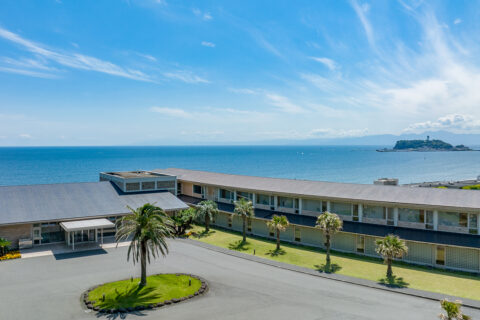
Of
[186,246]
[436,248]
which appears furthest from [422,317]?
[186,246]

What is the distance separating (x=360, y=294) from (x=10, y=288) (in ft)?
93.9

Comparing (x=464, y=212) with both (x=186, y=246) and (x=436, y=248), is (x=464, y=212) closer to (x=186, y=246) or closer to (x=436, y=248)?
(x=436, y=248)

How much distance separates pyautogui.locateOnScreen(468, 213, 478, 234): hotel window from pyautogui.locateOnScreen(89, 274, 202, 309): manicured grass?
28.1 meters

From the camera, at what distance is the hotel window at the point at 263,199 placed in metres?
50.4

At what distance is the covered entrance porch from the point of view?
3854cm

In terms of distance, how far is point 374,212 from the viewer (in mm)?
41156

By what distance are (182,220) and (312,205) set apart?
17475mm

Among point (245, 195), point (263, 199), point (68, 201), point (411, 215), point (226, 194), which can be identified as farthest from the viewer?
point (226, 194)

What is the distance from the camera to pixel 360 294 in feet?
92.0

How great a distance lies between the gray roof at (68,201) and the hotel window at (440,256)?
31.7m

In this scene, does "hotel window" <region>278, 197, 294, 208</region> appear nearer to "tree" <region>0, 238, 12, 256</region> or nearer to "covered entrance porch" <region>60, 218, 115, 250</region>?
"covered entrance porch" <region>60, 218, 115, 250</region>

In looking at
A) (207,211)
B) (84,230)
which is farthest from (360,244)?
(84,230)

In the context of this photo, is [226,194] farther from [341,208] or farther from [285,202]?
[341,208]

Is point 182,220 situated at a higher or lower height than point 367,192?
lower
